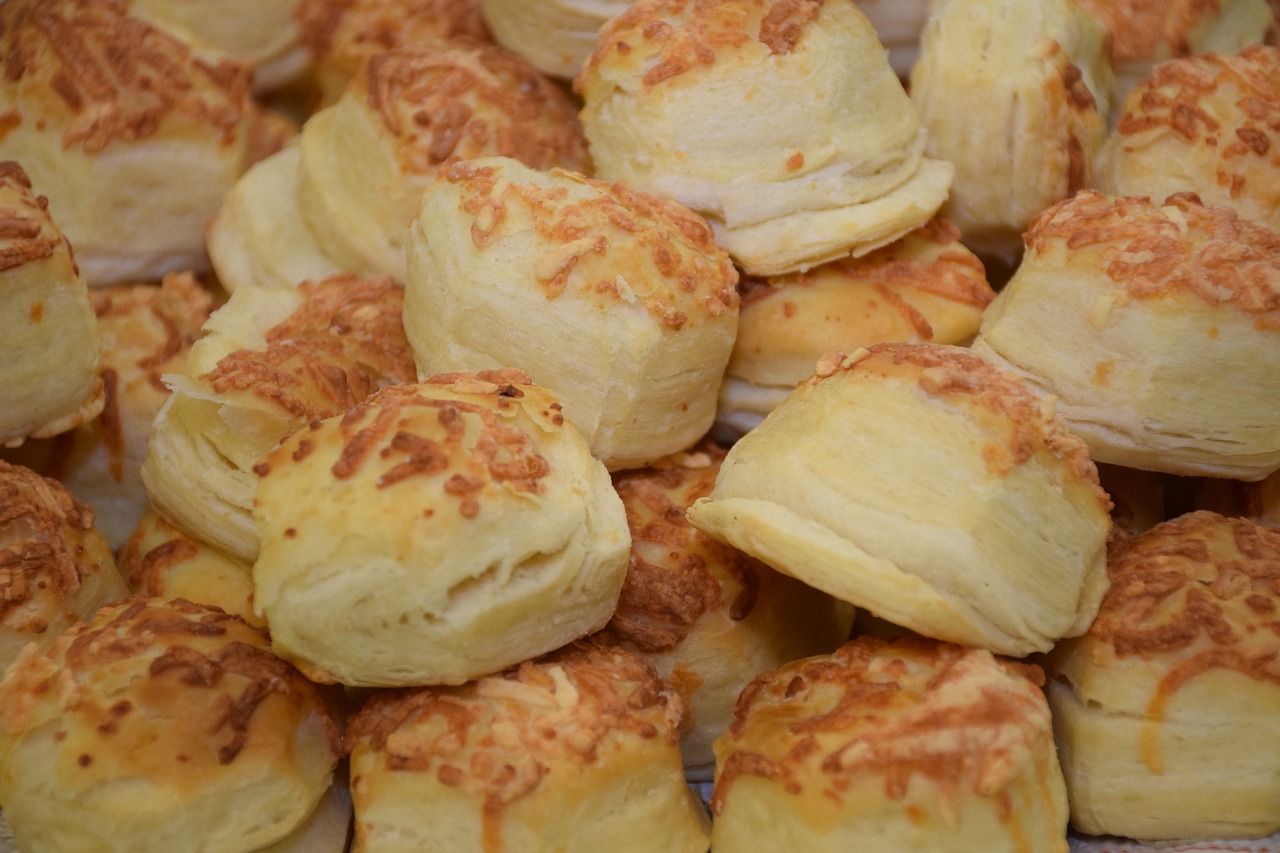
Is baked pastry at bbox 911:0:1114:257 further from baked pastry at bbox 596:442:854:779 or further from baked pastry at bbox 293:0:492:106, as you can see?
baked pastry at bbox 293:0:492:106

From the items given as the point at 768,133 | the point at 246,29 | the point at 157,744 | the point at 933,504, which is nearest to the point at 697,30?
the point at 768,133

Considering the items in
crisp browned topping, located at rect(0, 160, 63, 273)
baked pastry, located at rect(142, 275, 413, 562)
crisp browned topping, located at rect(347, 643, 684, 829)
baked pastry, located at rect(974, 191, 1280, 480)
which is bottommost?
crisp browned topping, located at rect(347, 643, 684, 829)

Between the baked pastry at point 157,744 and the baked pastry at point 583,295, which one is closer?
the baked pastry at point 157,744

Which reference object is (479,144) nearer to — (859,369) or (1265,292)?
(859,369)

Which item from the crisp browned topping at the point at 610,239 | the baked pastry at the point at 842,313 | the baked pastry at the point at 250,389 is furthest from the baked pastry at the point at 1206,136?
the baked pastry at the point at 250,389

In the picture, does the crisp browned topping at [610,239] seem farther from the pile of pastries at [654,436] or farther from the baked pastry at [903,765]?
the baked pastry at [903,765]

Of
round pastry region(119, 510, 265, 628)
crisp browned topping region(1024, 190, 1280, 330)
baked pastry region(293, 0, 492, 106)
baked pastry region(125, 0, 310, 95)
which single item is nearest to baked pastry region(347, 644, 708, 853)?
round pastry region(119, 510, 265, 628)
